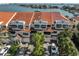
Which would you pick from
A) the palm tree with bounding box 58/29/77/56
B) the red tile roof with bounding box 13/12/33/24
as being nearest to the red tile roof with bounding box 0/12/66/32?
the red tile roof with bounding box 13/12/33/24

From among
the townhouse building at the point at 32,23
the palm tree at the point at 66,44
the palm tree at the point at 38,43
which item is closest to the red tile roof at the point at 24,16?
the townhouse building at the point at 32,23

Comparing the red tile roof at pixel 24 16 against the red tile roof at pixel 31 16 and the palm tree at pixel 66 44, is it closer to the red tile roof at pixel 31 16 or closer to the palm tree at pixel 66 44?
the red tile roof at pixel 31 16

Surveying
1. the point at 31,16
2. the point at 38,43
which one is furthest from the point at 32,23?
the point at 38,43

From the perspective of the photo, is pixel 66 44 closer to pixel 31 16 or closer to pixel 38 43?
pixel 38 43

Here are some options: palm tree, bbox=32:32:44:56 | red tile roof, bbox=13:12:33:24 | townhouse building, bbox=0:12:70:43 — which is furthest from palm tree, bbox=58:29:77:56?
red tile roof, bbox=13:12:33:24

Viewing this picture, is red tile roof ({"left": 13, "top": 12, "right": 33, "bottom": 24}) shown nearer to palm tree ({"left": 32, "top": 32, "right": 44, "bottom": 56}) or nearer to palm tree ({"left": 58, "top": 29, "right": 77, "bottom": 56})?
palm tree ({"left": 32, "top": 32, "right": 44, "bottom": 56})

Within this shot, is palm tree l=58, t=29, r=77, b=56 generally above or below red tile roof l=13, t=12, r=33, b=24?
below

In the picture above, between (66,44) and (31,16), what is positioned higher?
(31,16)

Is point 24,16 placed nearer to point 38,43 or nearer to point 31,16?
point 31,16

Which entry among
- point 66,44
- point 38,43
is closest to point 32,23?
point 38,43

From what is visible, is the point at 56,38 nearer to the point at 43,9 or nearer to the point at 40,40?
the point at 40,40

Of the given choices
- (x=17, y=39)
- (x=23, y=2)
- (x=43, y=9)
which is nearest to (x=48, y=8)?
(x=43, y=9)
